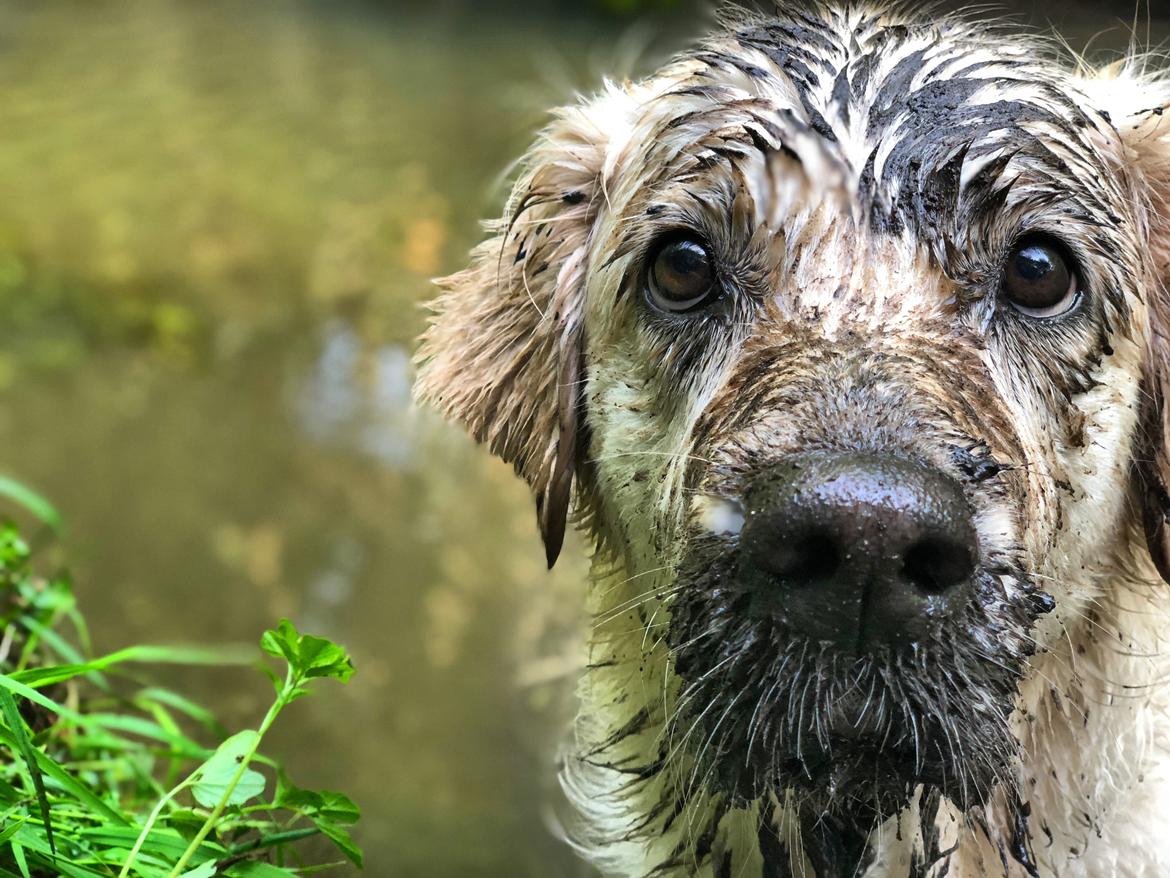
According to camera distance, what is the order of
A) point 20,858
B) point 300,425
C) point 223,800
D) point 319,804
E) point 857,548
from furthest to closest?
point 300,425 < point 319,804 < point 223,800 < point 20,858 < point 857,548

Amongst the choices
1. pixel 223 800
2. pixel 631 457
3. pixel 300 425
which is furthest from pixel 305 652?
pixel 300 425

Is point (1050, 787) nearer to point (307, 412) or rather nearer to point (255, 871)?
point (255, 871)

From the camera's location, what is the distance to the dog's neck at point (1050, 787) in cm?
267

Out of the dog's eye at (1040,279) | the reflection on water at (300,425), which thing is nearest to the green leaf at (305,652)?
the reflection on water at (300,425)

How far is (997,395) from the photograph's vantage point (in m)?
2.37

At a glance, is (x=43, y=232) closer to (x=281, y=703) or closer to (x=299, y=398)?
(x=299, y=398)

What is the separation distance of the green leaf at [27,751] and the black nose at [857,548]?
57.7 inches

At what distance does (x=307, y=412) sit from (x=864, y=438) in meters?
5.50

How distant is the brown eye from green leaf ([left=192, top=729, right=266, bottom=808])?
1.44 meters

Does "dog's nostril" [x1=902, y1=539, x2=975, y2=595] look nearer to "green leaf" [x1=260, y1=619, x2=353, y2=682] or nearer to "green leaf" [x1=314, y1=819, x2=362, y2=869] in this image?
"green leaf" [x1=260, y1=619, x2=353, y2=682]

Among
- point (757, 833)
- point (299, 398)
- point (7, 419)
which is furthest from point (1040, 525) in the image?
point (7, 419)

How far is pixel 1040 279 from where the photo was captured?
8.32 ft

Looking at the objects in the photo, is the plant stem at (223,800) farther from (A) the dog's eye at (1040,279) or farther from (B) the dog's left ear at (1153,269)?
(B) the dog's left ear at (1153,269)

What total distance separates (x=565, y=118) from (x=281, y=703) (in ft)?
6.79
